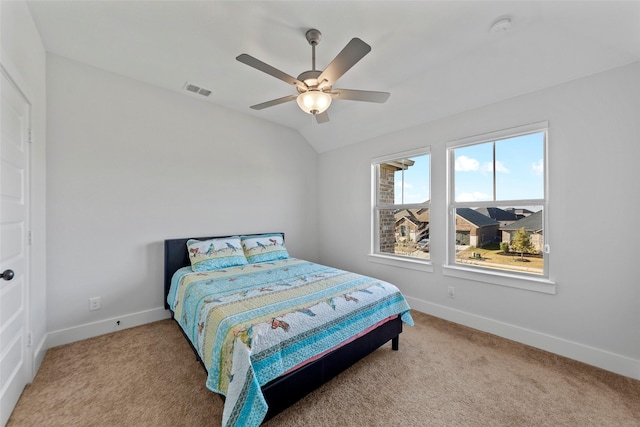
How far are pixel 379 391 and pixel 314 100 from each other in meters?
2.17

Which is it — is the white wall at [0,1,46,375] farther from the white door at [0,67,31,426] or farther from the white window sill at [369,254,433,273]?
the white window sill at [369,254,433,273]

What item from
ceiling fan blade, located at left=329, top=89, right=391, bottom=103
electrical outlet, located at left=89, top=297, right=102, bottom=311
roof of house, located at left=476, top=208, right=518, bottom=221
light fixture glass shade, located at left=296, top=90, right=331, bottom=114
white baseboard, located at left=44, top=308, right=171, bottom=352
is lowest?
white baseboard, located at left=44, top=308, right=171, bottom=352

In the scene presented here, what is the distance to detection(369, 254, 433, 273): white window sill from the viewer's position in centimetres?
314

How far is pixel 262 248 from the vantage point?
3350mm

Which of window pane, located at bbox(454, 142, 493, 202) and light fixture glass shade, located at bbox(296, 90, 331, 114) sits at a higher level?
light fixture glass shade, located at bbox(296, 90, 331, 114)

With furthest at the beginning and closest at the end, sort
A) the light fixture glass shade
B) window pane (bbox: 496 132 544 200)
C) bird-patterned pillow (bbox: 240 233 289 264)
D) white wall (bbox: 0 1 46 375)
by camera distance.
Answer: bird-patterned pillow (bbox: 240 233 289 264) < window pane (bbox: 496 132 544 200) < the light fixture glass shade < white wall (bbox: 0 1 46 375)

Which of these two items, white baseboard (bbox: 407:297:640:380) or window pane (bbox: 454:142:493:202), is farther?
Result: window pane (bbox: 454:142:493:202)

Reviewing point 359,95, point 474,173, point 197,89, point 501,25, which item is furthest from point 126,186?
point 474,173

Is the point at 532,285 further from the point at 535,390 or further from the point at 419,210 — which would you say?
the point at 419,210

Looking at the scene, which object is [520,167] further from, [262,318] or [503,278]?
[262,318]

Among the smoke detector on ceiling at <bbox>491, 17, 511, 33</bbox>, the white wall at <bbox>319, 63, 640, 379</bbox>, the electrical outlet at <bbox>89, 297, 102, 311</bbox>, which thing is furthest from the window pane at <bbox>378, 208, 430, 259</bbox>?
the electrical outlet at <bbox>89, 297, 102, 311</bbox>

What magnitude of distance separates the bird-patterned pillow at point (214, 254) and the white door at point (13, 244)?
4.16 ft

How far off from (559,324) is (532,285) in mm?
364

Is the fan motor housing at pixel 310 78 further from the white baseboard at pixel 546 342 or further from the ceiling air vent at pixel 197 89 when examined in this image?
the white baseboard at pixel 546 342
